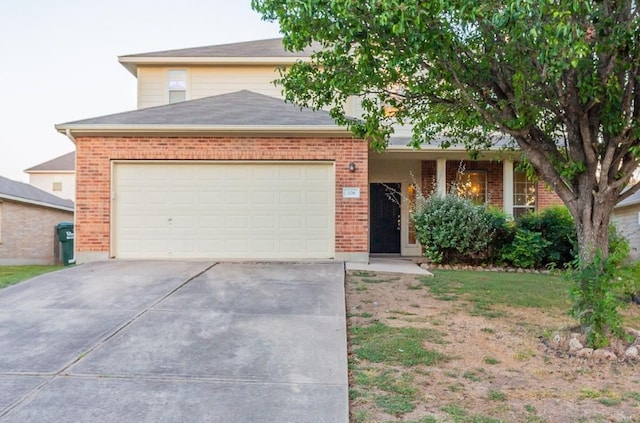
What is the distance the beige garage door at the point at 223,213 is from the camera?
Result: 9.85 metres

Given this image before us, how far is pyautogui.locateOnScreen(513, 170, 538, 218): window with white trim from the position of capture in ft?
42.1

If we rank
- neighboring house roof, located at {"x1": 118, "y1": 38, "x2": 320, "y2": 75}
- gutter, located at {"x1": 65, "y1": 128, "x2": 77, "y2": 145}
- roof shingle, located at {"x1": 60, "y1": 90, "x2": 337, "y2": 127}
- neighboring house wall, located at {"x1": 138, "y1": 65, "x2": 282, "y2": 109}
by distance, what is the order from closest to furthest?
gutter, located at {"x1": 65, "y1": 128, "x2": 77, "y2": 145}
roof shingle, located at {"x1": 60, "y1": 90, "x2": 337, "y2": 127}
neighboring house roof, located at {"x1": 118, "y1": 38, "x2": 320, "y2": 75}
neighboring house wall, located at {"x1": 138, "y1": 65, "x2": 282, "y2": 109}

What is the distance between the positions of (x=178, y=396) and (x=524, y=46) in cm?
446

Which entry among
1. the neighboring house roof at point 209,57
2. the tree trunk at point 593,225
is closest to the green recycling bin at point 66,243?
the neighboring house roof at point 209,57

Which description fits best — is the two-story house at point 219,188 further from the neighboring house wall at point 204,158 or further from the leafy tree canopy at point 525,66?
the leafy tree canopy at point 525,66

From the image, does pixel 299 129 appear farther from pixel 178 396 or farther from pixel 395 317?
pixel 178 396

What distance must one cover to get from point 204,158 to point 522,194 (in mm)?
8942

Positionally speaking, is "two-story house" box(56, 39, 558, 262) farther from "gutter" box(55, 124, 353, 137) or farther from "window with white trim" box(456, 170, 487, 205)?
"window with white trim" box(456, 170, 487, 205)

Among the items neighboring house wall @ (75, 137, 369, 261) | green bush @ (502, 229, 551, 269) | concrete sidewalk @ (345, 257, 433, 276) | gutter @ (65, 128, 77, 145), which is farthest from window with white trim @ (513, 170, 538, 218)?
gutter @ (65, 128, 77, 145)

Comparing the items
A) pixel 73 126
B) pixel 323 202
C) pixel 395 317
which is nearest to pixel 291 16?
pixel 395 317

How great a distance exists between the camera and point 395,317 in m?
5.71

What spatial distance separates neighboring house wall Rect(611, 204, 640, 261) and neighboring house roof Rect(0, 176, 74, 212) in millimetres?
17471

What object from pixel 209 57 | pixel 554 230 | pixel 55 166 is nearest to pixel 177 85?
pixel 209 57

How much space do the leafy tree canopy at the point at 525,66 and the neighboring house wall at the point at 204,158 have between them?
4.10 m
